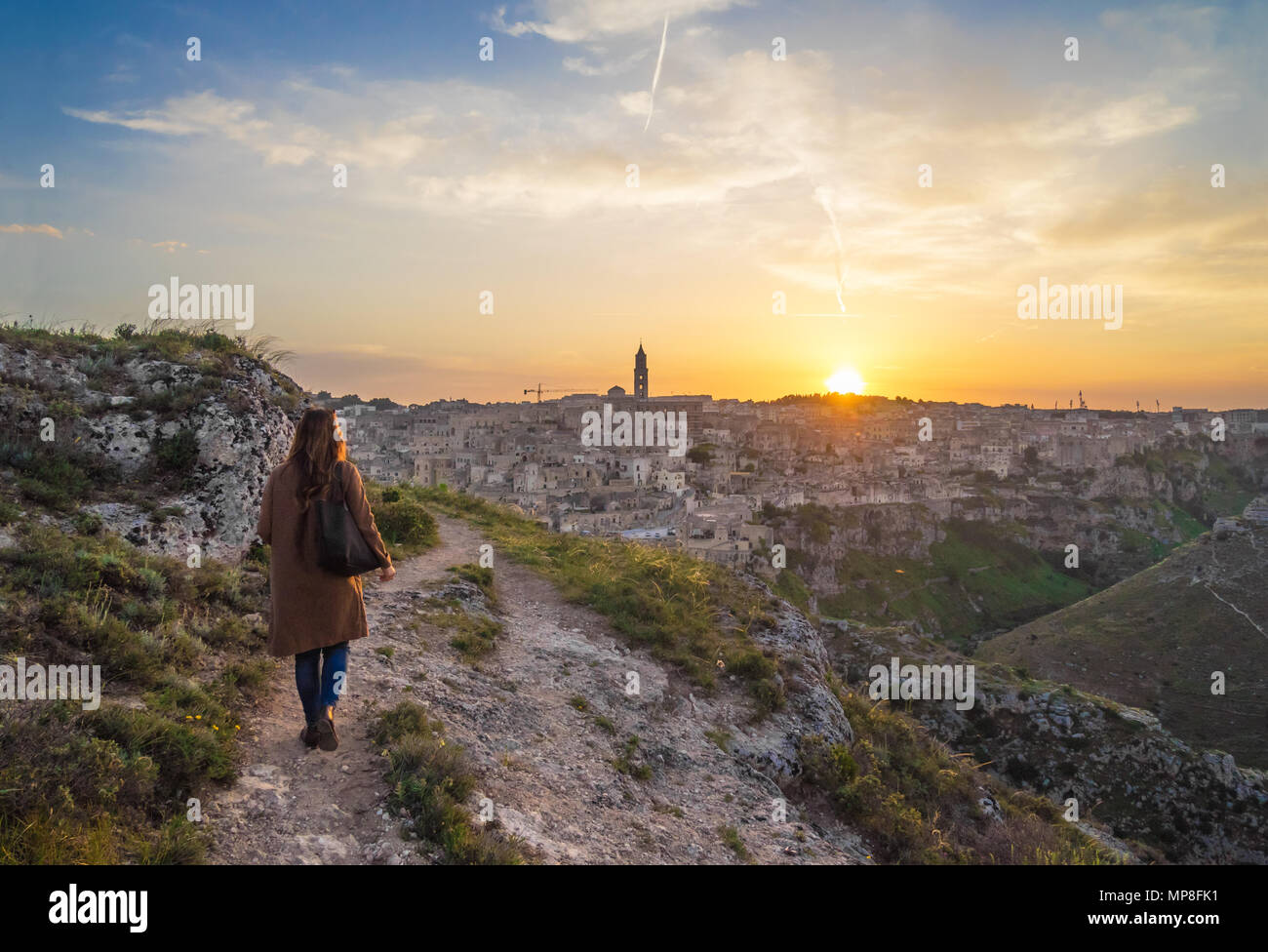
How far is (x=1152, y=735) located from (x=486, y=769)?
1241 inches

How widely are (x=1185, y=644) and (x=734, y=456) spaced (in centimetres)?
6998

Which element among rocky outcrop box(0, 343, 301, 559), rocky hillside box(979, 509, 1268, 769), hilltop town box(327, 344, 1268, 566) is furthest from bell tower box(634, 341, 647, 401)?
rocky outcrop box(0, 343, 301, 559)

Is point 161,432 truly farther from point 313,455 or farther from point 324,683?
point 324,683

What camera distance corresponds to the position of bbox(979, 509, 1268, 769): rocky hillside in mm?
37094

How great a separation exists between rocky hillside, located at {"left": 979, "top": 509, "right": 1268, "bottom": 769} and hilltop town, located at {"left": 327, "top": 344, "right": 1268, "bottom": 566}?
21531mm

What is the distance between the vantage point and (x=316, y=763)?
4988mm

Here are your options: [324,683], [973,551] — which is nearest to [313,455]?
[324,683]

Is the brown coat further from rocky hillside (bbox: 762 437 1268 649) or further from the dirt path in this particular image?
rocky hillside (bbox: 762 437 1268 649)

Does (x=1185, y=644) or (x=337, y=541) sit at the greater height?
(x=337, y=541)

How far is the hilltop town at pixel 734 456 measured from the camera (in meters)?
62.6

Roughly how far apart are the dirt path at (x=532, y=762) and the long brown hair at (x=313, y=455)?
1960mm

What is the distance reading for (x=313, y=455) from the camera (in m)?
5.03

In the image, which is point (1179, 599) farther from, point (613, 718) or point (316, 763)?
point (316, 763)

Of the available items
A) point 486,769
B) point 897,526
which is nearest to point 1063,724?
point 486,769
